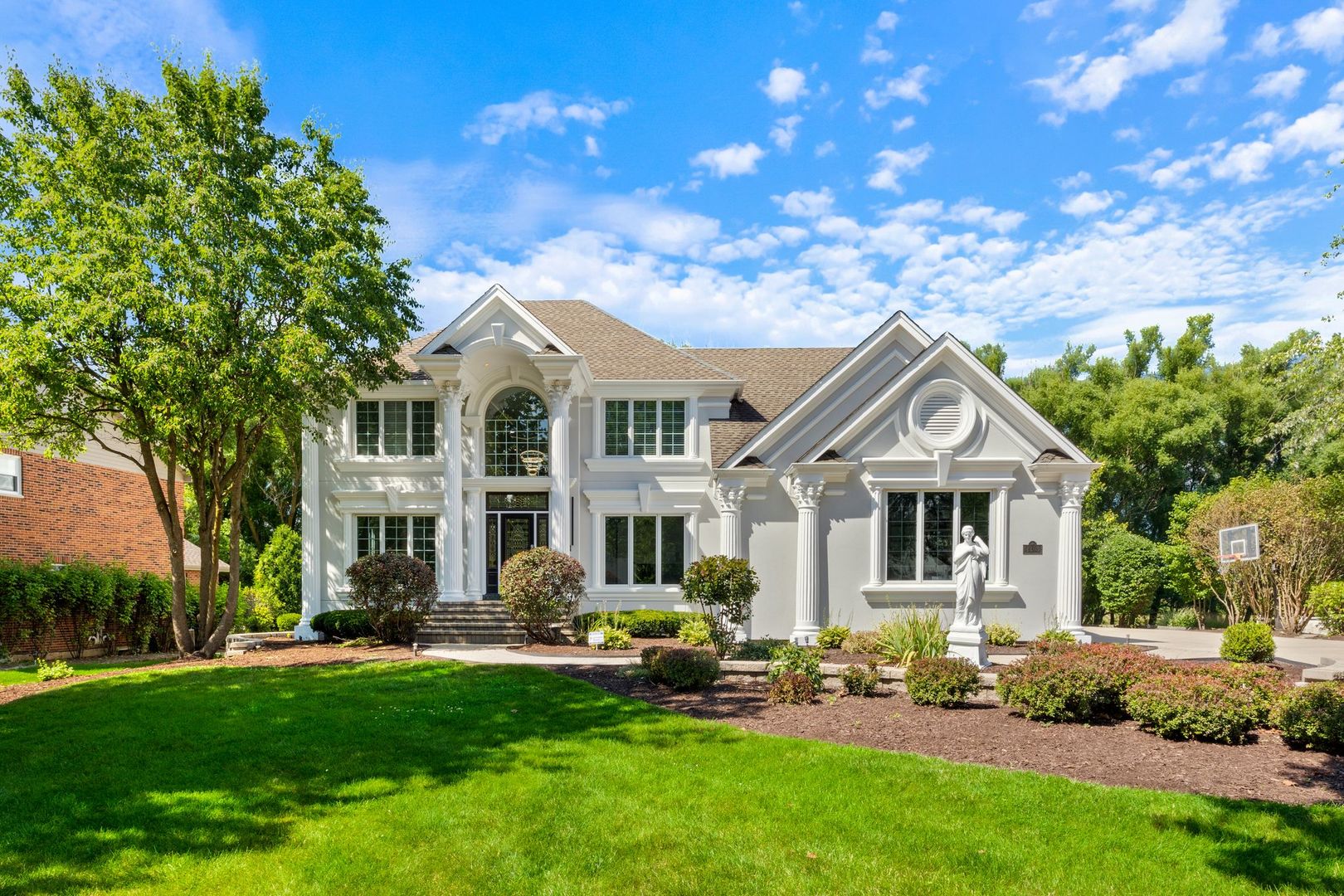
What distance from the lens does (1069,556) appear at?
1600cm

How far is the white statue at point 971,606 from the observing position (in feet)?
38.8

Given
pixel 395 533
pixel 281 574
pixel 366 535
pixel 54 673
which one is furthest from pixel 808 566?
pixel 281 574

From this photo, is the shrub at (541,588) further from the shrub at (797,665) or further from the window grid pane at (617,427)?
the shrub at (797,665)

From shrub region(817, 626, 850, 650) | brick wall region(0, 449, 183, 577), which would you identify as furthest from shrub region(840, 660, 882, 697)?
brick wall region(0, 449, 183, 577)

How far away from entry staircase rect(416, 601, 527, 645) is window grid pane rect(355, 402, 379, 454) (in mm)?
4764

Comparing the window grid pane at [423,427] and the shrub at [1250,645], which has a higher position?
the window grid pane at [423,427]

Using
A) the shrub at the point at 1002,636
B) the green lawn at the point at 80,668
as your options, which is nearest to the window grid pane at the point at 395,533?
the green lawn at the point at 80,668

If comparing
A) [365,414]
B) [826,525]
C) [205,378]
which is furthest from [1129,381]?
[205,378]

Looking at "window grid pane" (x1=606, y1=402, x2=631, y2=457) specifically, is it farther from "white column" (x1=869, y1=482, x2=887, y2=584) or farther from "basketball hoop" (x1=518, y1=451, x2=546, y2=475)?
"white column" (x1=869, y1=482, x2=887, y2=584)

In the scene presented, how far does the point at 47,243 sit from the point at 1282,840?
18.6 m

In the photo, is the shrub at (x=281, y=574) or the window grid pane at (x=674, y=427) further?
the shrub at (x=281, y=574)

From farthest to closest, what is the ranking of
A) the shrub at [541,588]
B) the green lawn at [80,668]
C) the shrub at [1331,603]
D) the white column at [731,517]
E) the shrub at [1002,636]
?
the shrub at [1331,603]
the white column at [731,517]
the shrub at [1002,636]
the shrub at [541,588]
the green lawn at [80,668]

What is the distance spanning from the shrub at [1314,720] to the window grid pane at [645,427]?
43.9ft

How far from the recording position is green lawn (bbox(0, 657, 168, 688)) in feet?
42.2
